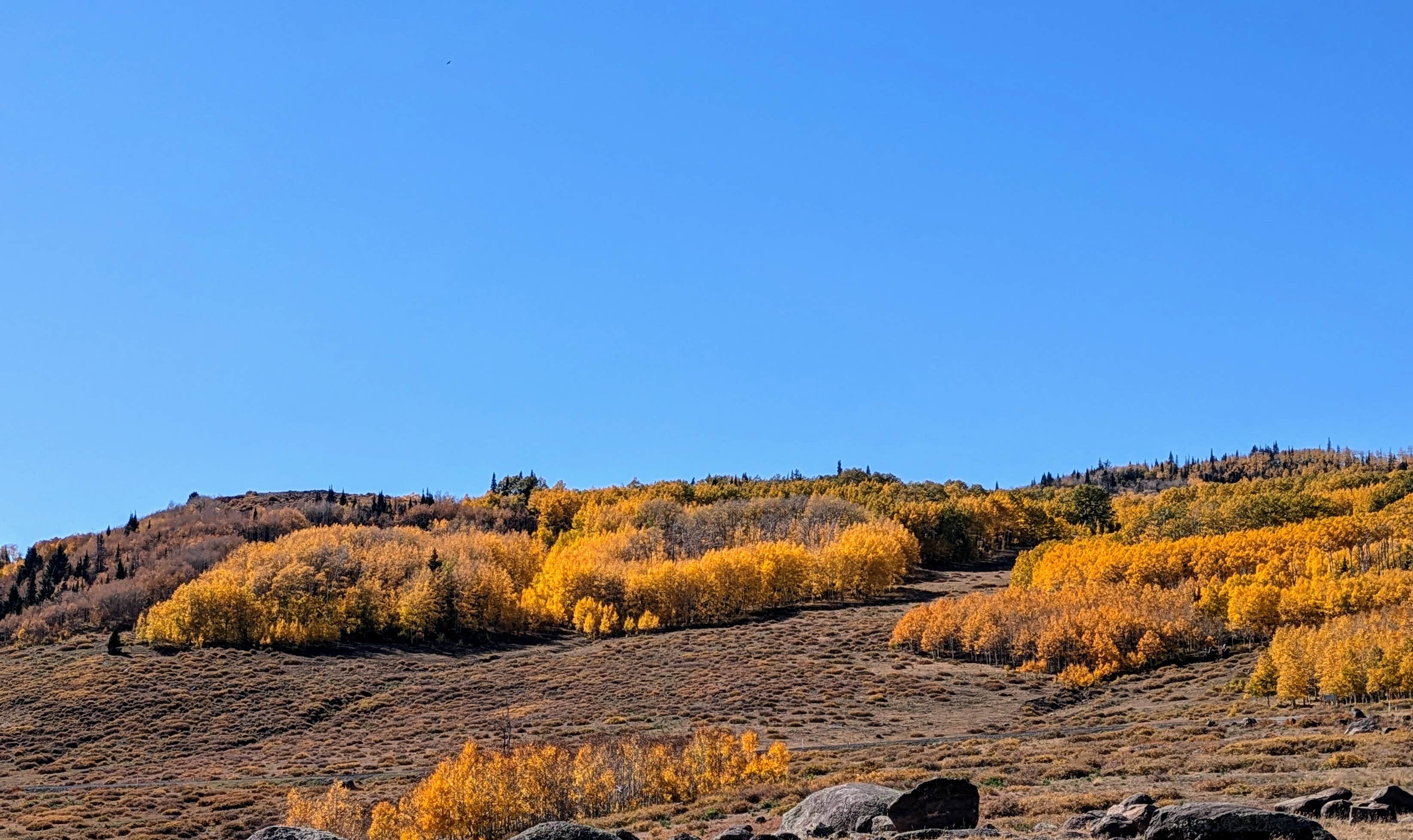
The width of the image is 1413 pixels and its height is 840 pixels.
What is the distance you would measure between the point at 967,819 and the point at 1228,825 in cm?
946

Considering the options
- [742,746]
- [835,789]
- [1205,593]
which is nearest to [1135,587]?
[1205,593]

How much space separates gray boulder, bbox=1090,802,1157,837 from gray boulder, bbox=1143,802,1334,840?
668 mm

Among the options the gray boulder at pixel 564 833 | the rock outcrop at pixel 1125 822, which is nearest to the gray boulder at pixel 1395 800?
the rock outcrop at pixel 1125 822

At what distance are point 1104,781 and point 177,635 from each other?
128m

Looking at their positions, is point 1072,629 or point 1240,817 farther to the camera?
point 1072,629

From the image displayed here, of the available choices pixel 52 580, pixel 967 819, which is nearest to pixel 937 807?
pixel 967 819

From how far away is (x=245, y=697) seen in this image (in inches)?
4771

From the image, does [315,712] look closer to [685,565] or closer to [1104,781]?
[685,565]

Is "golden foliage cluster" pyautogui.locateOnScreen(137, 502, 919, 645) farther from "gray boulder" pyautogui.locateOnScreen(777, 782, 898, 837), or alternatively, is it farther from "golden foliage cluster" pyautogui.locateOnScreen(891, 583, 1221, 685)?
"gray boulder" pyautogui.locateOnScreen(777, 782, 898, 837)

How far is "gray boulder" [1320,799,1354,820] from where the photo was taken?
27.5 m

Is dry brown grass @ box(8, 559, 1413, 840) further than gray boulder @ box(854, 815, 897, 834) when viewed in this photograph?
Yes

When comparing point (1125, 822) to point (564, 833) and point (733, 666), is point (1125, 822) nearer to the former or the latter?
point (564, 833)

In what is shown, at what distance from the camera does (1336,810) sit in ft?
91.1

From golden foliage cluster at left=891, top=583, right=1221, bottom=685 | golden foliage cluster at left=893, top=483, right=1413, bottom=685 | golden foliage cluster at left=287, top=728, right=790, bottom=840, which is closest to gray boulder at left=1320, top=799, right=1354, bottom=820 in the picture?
golden foliage cluster at left=287, top=728, right=790, bottom=840
